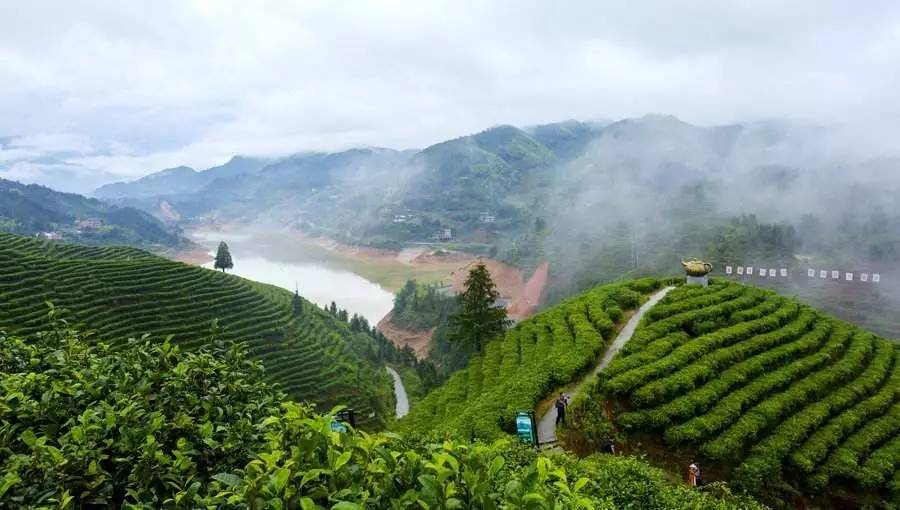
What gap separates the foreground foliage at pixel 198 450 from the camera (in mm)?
3035

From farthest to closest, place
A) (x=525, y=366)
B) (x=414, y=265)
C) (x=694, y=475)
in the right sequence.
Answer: (x=414, y=265) → (x=525, y=366) → (x=694, y=475)

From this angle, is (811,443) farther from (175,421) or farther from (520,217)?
(520,217)

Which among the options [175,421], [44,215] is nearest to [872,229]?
[175,421]

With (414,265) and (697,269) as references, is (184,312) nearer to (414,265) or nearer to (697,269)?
(697,269)

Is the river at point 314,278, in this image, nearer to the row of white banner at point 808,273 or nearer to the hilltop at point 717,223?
the hilltop at point 717,223

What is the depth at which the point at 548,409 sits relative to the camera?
16469 mm

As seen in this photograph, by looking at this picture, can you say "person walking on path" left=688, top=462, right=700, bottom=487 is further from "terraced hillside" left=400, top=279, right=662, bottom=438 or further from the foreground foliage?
the foreground foliage

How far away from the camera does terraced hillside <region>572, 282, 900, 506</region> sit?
14.2 metres

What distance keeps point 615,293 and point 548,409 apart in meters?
11.2

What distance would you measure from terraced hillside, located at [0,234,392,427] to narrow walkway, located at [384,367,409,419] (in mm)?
2531

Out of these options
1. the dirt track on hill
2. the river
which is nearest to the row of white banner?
the dirt track on hill

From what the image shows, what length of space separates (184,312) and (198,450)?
49224 millimetres

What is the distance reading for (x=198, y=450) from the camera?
4031 millimetres

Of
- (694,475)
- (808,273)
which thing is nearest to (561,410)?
(694,475)
